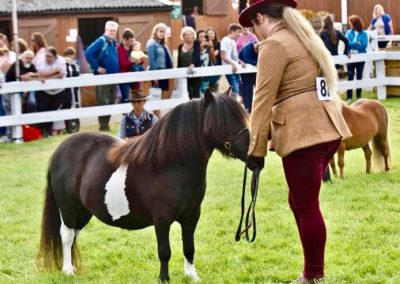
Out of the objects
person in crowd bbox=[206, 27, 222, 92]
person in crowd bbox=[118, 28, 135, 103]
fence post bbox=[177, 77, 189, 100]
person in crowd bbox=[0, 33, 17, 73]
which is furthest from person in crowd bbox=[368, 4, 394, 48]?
person in crowd bbox=[0, 33, 17, 73]

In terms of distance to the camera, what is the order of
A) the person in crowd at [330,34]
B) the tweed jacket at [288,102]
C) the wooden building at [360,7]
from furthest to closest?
the wooden building at [360,7], the person in crowd at [330,34], the tweed jacket at [288,102]

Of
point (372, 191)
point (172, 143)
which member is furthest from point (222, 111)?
point (372, 191)

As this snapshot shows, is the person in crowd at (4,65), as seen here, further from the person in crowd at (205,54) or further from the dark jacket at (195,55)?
the person in crowd at (205,54)

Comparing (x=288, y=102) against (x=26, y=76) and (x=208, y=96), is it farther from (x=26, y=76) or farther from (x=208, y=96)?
(x=26, y=76)

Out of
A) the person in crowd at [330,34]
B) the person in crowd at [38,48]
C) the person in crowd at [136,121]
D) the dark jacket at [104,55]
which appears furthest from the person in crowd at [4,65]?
the person in crowd at [136,121]

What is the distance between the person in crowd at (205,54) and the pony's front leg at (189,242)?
34.6 ft

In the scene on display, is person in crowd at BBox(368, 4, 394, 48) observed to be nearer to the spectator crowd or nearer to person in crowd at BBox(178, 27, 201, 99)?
the spectator crowd

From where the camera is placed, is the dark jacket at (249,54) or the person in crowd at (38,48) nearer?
the person in crowd at (38,48)

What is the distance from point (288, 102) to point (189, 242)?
1.37 m

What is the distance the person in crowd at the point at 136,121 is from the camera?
8516 millimetres

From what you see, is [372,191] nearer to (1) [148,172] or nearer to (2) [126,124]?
(2) [126,124]

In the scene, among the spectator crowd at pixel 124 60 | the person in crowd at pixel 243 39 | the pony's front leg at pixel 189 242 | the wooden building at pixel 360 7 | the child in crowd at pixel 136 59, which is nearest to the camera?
the pony's front leg at pixel 189 242

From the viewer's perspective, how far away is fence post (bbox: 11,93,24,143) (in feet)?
48.5

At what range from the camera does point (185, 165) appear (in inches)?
229
